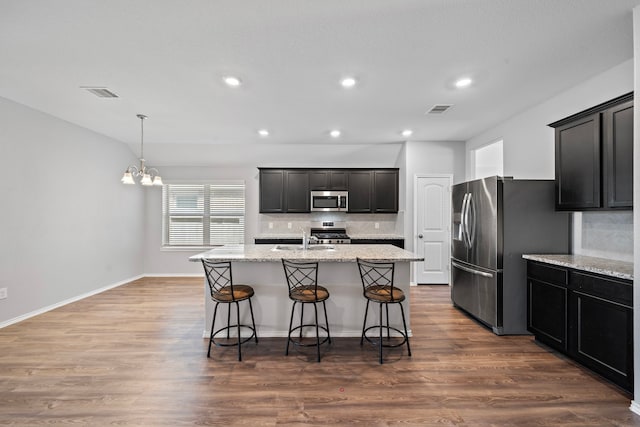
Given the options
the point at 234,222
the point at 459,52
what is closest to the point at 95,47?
the point at 459,52

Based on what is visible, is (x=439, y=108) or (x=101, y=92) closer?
(x=101, y=92)

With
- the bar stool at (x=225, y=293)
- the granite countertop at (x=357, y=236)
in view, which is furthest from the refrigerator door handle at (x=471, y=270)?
the bar stool at (x=225, y=293)

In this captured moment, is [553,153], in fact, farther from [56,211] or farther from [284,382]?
[56,211]

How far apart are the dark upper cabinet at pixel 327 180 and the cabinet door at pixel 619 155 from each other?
13.4 ft

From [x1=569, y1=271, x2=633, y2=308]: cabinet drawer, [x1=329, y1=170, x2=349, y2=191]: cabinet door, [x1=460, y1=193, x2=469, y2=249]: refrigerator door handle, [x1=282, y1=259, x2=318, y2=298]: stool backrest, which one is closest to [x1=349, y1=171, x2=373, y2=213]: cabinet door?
[x1=329, y1=170, x2=349, y2=191]: cabinet door

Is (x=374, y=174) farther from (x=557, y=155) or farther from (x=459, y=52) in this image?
(x=459, y=52)

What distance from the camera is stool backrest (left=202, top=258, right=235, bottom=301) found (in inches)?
118

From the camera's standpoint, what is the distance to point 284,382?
243 cm

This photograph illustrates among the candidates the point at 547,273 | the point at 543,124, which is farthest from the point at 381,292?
the point at 543,124

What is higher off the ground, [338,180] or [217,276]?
[338,180]

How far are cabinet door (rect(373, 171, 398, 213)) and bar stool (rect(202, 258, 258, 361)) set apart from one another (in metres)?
3.69

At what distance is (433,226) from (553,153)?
7.74 feet

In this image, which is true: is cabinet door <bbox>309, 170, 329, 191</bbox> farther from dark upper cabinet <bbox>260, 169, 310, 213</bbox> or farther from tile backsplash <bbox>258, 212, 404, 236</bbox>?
tile backsplash <bbox>258, 212, 404, 236</bbox>

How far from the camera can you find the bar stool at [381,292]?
9.30 feet
